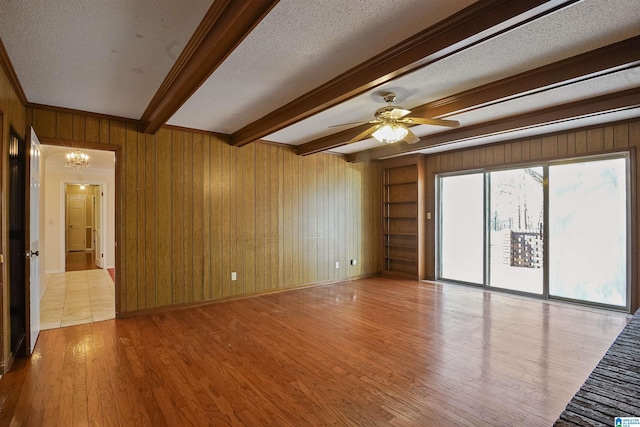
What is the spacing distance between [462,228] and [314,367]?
14.2 feet

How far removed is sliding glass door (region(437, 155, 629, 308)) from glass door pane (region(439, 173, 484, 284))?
17 millimetres

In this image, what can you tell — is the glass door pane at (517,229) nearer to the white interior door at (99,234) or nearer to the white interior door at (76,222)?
the white interior door at (99,234)

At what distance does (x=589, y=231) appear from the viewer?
176 inches

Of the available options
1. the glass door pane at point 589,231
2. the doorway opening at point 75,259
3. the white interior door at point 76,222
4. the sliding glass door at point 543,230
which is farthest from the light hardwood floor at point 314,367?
the white interior door at point 76,222

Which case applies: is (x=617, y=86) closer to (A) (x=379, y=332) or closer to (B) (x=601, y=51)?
(B) (x=601, y=51)

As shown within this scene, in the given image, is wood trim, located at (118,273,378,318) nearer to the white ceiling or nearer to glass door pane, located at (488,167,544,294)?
the white ceiling

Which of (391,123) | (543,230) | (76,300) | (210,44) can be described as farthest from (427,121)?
(76,300)

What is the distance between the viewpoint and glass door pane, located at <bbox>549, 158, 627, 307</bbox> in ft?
13.8

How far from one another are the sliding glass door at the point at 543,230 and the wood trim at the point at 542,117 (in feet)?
4.29

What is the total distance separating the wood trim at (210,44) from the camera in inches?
68.9

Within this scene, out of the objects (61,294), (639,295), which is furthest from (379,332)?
(61,294)

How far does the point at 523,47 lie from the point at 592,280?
374 centimetres

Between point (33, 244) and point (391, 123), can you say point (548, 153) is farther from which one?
point (33, 244)

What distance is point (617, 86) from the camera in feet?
10.1
